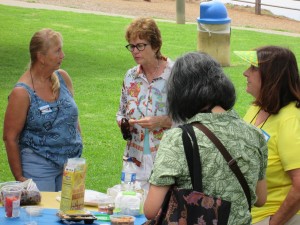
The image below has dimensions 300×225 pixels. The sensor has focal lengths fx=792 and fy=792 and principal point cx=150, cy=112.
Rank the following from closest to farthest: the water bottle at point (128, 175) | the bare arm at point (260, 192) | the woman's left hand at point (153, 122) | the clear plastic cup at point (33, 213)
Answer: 1. the bare arm at point (260, 192)
2. the clear plastic cup at point (33, 213)
3. the water bottle at point (128, 175)
4. the woman's left hand at point (153, 122)

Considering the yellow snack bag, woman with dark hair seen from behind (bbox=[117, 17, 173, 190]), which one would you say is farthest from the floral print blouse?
the yellow snack bag

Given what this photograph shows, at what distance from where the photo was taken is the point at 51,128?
5906mm

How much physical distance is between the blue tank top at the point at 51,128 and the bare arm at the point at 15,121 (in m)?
0.05

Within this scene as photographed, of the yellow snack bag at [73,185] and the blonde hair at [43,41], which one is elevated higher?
the blonde hair at [43,41]

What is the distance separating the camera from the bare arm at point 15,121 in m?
5.77

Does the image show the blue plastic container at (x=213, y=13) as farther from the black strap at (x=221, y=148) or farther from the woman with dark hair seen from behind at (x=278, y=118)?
the black strap at (x=221, y=148)

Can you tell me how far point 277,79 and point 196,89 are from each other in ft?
3.09

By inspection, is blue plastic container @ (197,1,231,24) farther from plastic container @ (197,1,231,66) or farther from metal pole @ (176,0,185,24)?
metal pole @ (176,0,185,24)

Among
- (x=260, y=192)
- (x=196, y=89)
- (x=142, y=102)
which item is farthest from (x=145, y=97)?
(x=196, y=89)

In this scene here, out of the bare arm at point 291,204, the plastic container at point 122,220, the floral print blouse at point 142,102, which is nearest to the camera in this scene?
the bare arm at point 291,204

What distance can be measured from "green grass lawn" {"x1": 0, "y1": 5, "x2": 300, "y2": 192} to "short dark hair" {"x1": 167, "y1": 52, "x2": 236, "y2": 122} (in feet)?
6.87

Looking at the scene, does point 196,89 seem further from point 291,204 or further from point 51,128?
point 51,128

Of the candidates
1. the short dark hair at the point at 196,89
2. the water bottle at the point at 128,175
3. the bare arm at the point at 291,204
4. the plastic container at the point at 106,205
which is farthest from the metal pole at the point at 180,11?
the short dark hair at the point at 196,89

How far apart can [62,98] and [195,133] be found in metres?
2.31
